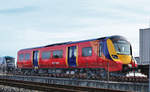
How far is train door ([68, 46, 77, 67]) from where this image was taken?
24.5 m

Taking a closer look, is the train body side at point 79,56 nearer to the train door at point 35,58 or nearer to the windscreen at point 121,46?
the train door at point 35,58

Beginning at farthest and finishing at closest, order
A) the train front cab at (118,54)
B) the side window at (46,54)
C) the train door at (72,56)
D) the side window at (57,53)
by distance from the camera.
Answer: the side window at (46,54), the side window at (57,53), the train door at (72,56), the train front cab at (118,54)

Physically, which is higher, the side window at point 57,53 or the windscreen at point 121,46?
the windscreen at point 121,46

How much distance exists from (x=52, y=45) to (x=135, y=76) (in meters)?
11.8

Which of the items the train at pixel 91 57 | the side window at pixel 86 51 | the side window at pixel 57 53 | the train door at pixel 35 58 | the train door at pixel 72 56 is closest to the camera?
the train at pixel 91 57

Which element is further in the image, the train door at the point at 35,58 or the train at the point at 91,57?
the train door at the point at 35,58

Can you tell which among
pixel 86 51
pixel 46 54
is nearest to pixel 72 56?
pixel 86 51

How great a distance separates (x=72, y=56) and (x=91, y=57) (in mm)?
3009

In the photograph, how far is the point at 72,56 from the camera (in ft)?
81.4

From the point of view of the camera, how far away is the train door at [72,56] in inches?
963

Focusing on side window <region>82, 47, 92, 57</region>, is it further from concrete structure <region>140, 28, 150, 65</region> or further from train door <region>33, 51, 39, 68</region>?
concrete structure <region>140, 28, 150, 65</region>

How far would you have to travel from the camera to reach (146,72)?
68.7 feet

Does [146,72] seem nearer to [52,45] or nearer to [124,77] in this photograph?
[124,77]

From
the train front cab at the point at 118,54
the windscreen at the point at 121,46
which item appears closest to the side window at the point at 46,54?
the train front cab at the point at 118,54
